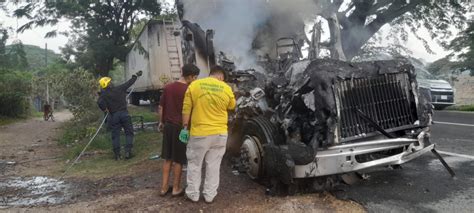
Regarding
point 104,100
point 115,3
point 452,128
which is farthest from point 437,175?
point 115,3

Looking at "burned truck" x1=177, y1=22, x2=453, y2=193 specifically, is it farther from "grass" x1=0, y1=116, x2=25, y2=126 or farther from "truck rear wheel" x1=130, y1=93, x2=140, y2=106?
"grass" x1=0, y1=116, x2=25, y2=126

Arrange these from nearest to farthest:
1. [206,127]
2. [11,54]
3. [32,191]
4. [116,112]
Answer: [206,127] → [32,191] → [116,112] → [11,54]

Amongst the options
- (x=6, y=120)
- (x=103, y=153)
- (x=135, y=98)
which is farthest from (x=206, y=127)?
(x=6, y=120)

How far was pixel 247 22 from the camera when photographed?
→ 281 inches

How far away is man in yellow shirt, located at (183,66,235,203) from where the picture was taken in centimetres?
414

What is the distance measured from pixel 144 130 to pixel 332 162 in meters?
7.10

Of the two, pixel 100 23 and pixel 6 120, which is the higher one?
pixel 100 23

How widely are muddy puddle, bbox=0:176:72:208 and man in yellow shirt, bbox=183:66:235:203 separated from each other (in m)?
1.68

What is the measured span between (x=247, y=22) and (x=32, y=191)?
14.0 ft

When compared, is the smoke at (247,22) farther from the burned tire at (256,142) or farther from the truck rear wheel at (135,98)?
Result: the truck rear wheel at (135,98)

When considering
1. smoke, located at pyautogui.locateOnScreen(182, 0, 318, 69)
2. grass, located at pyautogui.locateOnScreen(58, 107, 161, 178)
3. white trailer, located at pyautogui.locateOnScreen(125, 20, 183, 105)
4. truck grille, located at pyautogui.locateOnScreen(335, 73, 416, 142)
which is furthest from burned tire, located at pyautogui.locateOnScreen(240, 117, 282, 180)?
white trailer, located at pyautogui.locateOnScreen(125, 20, 183, 105)

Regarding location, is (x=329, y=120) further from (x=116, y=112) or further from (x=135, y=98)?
(x=135, y=98)

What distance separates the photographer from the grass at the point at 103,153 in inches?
247

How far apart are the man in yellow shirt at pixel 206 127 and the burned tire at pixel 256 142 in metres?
0.50
